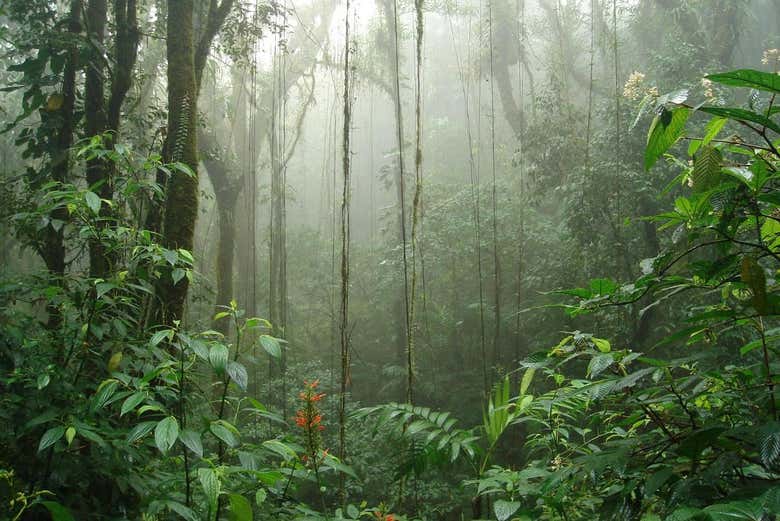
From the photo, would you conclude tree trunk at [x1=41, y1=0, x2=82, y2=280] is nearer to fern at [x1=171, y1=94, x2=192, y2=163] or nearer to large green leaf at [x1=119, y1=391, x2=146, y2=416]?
fern at [x1=171, y1=94, x2=192, y2=163]

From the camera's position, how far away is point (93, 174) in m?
2.13

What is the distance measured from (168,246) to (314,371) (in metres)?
4.75

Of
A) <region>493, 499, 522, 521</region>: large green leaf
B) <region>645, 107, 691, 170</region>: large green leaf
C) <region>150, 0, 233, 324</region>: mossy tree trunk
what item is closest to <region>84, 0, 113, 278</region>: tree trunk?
<region>150, 0, 233, 324</region>: mossy tree trunk

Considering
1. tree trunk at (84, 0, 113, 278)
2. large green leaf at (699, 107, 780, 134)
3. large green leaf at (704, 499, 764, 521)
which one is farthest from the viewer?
tree trunk at (84, 0, 113, 278)

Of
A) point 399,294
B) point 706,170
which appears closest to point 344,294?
point 706,170

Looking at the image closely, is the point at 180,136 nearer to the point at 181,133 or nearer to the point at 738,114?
the point at 181,133

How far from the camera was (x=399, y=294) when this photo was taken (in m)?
7.34

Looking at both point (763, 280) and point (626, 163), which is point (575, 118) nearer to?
point (626, 163)

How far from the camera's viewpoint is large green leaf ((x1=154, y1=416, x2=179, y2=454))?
2.65ft

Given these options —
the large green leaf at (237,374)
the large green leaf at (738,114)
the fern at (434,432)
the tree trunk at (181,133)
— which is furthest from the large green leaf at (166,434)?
the tree trunk at (181,133)

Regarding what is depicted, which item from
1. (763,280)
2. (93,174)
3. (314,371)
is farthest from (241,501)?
(314,371)

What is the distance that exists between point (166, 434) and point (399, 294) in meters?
6.53

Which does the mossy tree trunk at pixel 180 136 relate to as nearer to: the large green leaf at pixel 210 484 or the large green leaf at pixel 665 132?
the large green leaf at pixel 210 484

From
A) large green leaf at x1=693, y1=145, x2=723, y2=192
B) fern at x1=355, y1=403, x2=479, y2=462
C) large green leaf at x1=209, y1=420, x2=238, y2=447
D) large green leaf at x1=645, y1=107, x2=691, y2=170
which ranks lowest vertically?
fern at x1=355, y1=403, x2=479, y2=462
